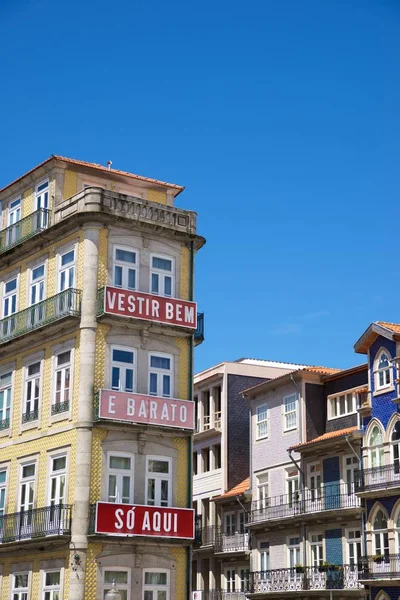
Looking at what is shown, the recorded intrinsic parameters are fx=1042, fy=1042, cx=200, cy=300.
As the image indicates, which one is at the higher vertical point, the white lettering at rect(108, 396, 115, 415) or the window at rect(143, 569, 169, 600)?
the white lettering at rect(108, 396, 115, 415)

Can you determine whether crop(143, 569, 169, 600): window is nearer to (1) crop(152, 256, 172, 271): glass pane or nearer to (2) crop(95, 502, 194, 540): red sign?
(2) crop(95, 502, 194, 540): red sign

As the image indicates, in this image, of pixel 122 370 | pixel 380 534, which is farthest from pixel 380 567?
pixel 122 370

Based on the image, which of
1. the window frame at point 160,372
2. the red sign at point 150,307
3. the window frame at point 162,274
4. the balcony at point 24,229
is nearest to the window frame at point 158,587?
the window frame at point 160,372

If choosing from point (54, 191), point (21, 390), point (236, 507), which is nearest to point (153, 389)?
point (21, 390)

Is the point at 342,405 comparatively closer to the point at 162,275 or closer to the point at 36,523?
the point at 162,275

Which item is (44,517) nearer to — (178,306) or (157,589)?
(157,589)

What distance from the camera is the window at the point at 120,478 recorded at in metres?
36.9

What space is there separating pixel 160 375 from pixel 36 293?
21.6ft

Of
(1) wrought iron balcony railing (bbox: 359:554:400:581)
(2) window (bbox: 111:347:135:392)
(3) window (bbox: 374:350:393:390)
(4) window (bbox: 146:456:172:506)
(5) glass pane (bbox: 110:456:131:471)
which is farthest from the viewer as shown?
(3) window (bbox: 374:350:393:390)

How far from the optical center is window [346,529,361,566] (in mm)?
47250

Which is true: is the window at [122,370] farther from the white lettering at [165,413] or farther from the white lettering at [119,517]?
the white lettering at [119,517]

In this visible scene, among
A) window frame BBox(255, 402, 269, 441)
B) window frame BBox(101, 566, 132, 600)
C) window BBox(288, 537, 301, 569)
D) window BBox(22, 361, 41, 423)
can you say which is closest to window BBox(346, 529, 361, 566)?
window BBox(288, 537, 301, 569)

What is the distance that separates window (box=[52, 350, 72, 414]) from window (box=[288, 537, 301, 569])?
18019 mm

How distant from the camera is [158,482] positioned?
38.0 m
